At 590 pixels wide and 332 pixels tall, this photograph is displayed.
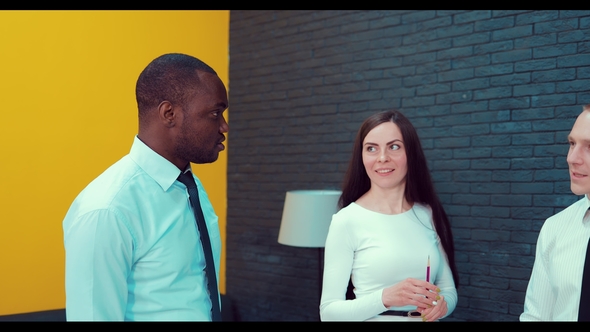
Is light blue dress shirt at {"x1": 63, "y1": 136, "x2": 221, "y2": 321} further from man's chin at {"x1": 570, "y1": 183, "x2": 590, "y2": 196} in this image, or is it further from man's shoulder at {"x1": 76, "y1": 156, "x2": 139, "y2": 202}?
man's chin at {"x1": 570, "y1": 183, "x2": 590, "y2": 196}

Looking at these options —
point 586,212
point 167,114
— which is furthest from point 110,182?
point 586,212

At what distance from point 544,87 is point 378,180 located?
4.49 ft

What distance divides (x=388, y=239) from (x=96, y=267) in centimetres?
126

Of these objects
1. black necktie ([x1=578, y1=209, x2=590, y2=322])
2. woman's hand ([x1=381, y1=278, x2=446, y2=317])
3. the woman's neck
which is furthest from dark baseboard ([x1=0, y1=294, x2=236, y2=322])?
black necktie ([x1=578, y1=209, x2=590, y2=322])

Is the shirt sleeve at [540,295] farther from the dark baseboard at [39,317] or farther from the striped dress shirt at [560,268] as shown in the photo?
the dark baseboard at [39,317]

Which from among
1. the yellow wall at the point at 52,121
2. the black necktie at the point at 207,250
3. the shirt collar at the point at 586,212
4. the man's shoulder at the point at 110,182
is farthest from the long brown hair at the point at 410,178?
the yellow wall at the point at 52,121

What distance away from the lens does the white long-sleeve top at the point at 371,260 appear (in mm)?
2357

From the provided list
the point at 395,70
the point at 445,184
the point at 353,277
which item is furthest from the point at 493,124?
the point at 353,277

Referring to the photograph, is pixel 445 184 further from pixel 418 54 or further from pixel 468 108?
pixel 418 54

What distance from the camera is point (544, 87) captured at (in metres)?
3.30

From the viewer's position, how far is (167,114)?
1720 millimetres

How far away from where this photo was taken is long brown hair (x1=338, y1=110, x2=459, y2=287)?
99.7 inches

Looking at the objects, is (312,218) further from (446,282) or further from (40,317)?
(40,317)

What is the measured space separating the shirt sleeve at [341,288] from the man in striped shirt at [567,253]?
57 cm
